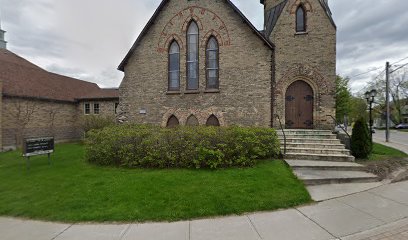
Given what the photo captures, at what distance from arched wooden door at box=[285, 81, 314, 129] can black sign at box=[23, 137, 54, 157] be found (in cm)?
1155

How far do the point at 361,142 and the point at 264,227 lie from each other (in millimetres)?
7462

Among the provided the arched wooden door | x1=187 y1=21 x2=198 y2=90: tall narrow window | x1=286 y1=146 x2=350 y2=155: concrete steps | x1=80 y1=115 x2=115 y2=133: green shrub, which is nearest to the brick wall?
x1=80 y1=115 x2=115 y2=133: green shrub

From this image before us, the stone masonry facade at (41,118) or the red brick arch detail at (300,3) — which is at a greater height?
the red brick arch detail at (300,3)

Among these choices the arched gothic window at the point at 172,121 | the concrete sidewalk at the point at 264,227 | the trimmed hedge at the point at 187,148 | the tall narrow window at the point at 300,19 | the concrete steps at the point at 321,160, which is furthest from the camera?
the arched gothic window at the point at 172,121

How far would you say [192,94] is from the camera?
1313 centimetres

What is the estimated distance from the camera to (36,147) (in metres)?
8.60

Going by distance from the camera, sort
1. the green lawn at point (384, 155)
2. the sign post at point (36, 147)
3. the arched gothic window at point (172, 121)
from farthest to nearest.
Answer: the arched gothic window at point (172, 121), the green lawn at point (384, 155), the sign post at point (36, 147)

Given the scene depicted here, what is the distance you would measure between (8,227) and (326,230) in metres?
6.40

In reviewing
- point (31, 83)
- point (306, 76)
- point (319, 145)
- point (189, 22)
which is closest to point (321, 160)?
point (319, 145)

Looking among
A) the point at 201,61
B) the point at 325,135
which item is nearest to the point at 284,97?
the point at 325,135

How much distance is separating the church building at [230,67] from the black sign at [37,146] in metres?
5.36

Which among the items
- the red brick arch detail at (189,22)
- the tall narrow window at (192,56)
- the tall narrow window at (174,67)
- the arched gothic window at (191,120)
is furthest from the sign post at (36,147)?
the red brick arch detail at (189,22)

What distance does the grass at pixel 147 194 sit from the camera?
15.9ft

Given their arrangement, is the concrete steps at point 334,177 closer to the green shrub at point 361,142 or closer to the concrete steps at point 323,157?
the concrete steps at point 323,157
